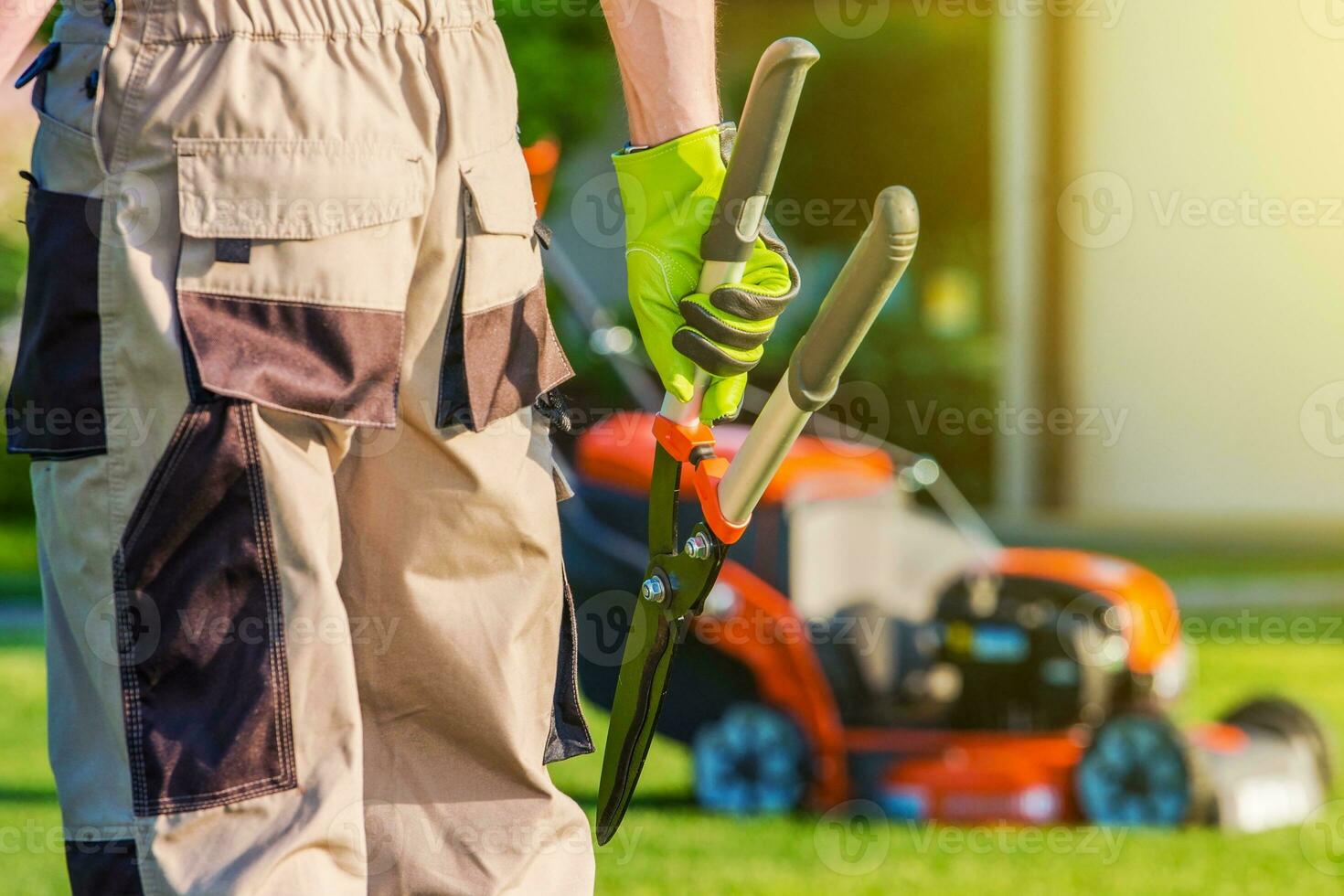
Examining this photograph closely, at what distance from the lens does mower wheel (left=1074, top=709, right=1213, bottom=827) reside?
3.88m

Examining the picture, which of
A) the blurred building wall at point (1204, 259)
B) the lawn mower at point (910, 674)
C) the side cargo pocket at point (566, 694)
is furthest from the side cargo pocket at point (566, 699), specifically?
the blurred building wall at point (1204, 259)

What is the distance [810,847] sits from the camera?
3.75 metres

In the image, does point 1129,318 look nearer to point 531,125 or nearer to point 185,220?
point 531,125

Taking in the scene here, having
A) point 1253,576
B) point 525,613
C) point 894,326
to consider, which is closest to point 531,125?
point 894,326

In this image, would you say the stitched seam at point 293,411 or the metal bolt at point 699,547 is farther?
the metal bolt at point 699,547

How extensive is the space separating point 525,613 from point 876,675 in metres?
2.42

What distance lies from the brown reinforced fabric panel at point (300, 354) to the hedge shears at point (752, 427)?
0.40 meters

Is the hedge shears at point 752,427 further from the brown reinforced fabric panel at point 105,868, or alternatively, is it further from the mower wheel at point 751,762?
the mower wheel at point 751,762

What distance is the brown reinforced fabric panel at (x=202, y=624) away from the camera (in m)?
1.44

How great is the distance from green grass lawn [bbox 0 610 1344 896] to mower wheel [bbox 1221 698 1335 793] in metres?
0.45

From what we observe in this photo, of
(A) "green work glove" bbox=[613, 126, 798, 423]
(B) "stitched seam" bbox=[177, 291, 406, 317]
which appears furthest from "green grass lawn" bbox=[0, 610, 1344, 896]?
(B) "stitched seam" bbox=[177, 291, 406, 317]

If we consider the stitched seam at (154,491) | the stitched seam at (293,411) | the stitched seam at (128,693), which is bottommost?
the stitched seam at (128,693)

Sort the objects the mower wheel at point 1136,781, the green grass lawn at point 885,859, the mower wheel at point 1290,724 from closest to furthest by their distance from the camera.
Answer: the green grass lawn at point 885,859
the mower wheel at point 1136,781
the mower wheel at point 1290,724

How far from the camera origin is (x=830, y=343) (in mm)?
1712
